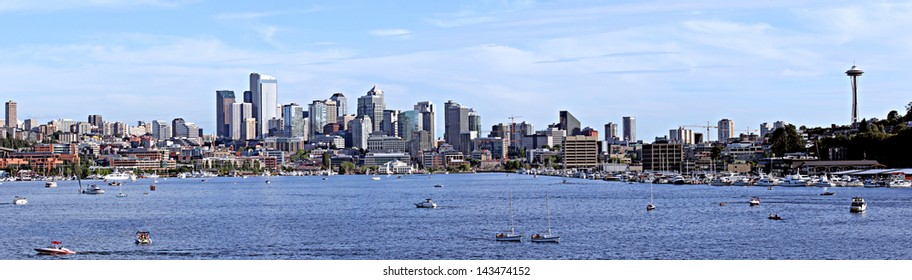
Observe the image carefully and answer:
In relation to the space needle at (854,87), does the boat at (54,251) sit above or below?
below

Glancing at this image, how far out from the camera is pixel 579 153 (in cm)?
18775

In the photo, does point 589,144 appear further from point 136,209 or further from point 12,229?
point 12,229

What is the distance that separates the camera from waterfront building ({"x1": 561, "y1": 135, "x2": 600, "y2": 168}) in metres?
187

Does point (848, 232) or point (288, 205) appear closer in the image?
point (848, 232)

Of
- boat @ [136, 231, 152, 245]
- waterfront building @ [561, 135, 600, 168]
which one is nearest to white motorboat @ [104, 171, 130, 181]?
waterfront building @ [561, 135, 600, 168]

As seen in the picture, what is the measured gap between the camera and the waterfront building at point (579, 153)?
18688 cm

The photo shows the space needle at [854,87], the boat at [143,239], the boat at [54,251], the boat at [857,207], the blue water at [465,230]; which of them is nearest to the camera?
the boat at [54,251]

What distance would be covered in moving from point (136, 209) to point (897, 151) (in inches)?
2541

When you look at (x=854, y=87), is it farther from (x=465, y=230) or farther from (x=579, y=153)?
(x=465, y=230)

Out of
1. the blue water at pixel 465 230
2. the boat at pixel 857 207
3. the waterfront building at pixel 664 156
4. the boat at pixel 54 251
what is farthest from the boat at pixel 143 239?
the waterfront building at pixel 664 156

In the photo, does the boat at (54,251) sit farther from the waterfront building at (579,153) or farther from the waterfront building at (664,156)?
the waterfront building at (579,153)

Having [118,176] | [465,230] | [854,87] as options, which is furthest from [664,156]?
[465,230]
